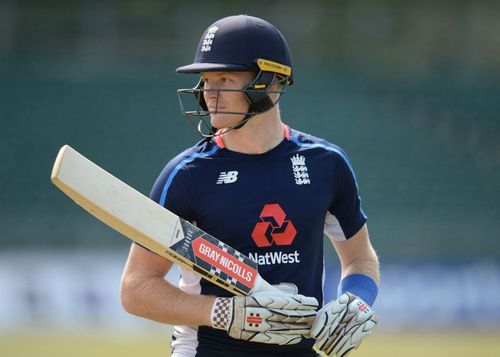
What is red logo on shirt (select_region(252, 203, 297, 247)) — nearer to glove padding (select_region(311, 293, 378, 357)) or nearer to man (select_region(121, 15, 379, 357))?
man (select_region(121, 15, 379, 357))

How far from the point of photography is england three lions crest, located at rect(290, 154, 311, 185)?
3.71 meters

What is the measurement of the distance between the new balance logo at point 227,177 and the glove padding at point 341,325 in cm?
59

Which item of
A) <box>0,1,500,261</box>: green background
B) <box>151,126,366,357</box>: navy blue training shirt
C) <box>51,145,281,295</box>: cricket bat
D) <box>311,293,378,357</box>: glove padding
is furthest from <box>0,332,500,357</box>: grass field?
<box>51,145,281,295</box>: cricket bat

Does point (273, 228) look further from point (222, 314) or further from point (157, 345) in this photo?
point (157, 345)

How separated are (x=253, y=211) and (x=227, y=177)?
0.55 ft

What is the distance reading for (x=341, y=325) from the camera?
3.47 m

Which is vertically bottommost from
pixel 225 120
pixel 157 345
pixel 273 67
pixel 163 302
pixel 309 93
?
pixel 157 345

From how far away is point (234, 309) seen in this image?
336cm

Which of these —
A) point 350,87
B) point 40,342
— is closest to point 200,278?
point 40,342

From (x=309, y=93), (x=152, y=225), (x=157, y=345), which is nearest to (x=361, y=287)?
(x=152, y=225)

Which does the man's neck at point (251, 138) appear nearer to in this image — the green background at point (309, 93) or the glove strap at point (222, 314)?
the glove strap at point (222, 314)

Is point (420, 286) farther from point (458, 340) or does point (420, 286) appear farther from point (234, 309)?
point (234, 309)

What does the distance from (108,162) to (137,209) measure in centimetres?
1162

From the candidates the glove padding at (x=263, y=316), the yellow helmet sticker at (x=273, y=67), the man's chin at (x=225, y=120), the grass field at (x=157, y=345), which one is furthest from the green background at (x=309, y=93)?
the glove padding at (x=263, y=316)
